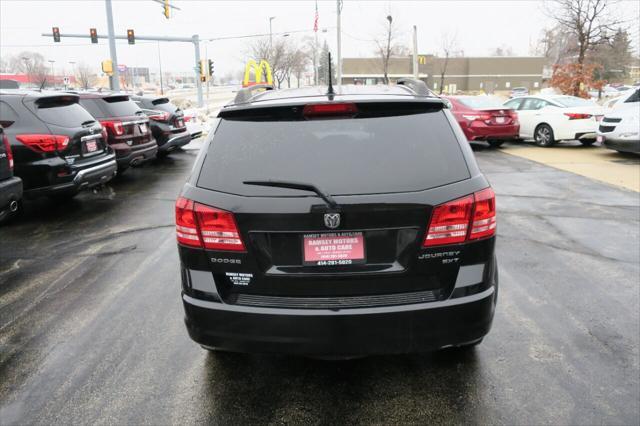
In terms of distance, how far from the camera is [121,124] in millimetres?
9617

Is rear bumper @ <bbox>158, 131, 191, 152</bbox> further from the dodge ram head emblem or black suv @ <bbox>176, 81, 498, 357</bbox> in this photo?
the dodge ram head emblem

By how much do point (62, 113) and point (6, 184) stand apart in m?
2.10

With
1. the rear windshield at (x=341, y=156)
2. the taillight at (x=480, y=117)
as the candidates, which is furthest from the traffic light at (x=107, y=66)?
the rear windshield at (x=341, y=156)

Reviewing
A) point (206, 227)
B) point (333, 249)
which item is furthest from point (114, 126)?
point (333, 249)

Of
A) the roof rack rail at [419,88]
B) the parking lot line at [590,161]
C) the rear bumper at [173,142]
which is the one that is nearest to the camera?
the roof rack rail at [419,88]

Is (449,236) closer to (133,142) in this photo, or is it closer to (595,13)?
(133,142)

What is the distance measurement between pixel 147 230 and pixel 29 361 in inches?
134

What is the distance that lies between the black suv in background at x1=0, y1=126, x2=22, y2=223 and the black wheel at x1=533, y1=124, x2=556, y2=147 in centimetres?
1370

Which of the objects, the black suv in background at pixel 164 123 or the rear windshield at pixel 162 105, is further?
the rear windshield at pixel 162 105

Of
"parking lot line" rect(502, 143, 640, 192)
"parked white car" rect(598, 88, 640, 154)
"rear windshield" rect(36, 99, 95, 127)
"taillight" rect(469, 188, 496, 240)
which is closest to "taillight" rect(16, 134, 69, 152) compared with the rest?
"rear windshield" rect(36, 99, 95, 127)

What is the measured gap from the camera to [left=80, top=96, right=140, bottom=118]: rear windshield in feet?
31.6

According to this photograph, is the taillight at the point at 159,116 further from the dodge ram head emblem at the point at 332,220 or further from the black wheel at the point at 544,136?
the dodge ram head emblem at the point at 332,220

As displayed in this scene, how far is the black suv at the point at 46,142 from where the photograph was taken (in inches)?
266

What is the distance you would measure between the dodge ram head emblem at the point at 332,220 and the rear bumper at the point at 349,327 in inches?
17.0
